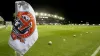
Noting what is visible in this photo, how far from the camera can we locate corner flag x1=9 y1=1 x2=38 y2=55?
885 cm

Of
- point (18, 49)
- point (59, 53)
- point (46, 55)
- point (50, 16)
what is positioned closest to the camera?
point (18, 49)

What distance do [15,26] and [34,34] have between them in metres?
0.73

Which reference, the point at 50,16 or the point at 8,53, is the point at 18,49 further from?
the point at 50,16

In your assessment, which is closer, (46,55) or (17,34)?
(17,34)

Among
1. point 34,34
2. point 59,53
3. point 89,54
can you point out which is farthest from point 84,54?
point 34,34

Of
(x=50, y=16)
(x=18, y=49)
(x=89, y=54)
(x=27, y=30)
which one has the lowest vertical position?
(x=50, y=16)

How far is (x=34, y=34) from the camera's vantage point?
29.5 feet

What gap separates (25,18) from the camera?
350 inches

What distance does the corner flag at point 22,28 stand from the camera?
8.85 meters

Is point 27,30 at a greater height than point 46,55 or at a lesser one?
greater

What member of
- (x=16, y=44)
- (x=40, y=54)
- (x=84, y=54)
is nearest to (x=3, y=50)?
(x=40, y=54)

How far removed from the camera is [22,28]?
29.1ft

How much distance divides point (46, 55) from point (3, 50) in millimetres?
3431

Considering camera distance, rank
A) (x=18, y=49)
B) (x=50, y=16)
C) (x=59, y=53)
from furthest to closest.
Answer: (x=50, y=16), (x=59, y=53), (x=18, y=49)
